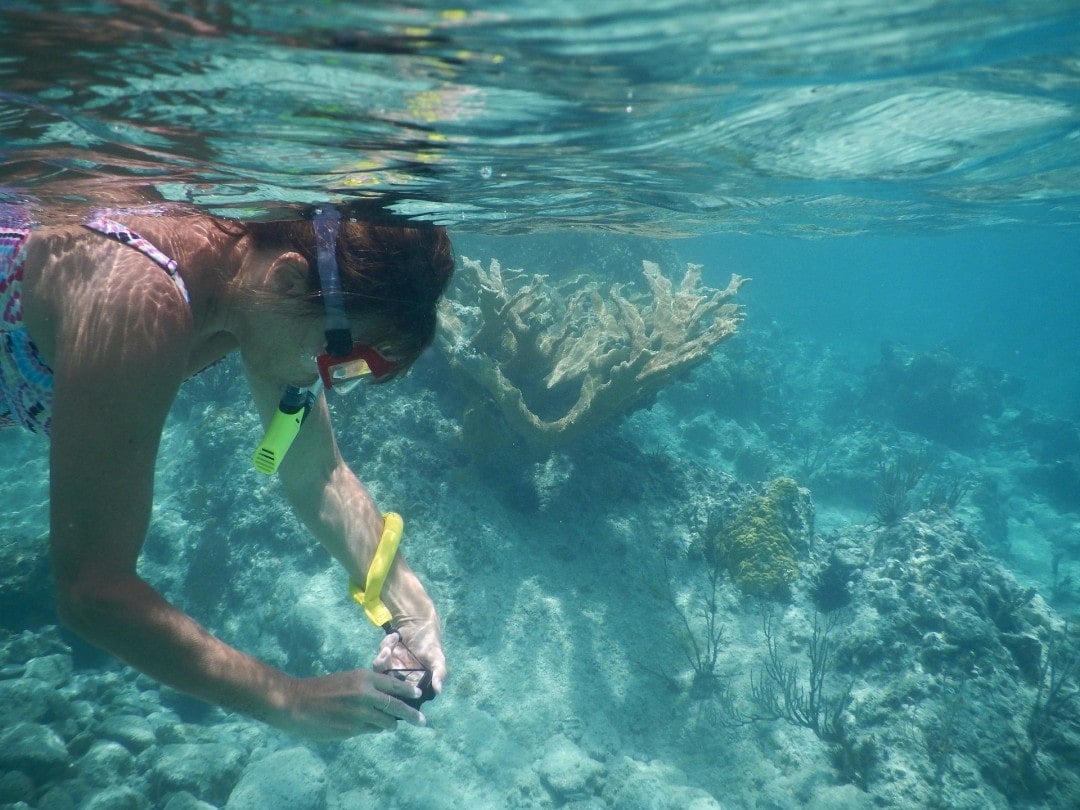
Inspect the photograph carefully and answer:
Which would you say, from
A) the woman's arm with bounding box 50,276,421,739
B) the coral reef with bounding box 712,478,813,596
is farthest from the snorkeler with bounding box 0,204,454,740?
the coral reef with bounding box 712,478,813,596

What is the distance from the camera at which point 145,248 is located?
1.92 m

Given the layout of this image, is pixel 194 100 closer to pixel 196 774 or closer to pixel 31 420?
pixel 31 420

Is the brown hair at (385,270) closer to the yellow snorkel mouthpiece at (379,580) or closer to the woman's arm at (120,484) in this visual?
the woman's arm at (120,484)

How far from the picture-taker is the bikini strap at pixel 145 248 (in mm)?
1892

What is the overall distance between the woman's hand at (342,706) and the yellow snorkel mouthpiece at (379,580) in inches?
14.9

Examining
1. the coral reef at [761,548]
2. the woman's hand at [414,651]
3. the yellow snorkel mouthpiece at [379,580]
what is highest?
the yellow snorkel mouthpiece at [379,580]

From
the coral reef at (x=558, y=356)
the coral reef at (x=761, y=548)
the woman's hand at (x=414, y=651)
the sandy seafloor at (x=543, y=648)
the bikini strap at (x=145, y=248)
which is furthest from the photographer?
the coral reef at (x=761, y=548)

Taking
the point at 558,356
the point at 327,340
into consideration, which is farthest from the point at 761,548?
the point at 327,340

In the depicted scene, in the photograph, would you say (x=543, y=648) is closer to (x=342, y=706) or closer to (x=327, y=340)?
(x=342, y=706)

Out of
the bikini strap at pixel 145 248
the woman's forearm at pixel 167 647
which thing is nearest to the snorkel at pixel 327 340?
the bikini strap at pixel 145 248

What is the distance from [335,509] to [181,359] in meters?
1.39

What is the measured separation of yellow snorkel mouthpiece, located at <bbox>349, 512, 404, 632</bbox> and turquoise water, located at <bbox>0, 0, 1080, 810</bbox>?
230cm

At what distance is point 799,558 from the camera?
9.28 m

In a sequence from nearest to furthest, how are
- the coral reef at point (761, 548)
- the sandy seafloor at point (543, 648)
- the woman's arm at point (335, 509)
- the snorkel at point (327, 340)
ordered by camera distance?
the snorkel at point (327, 340)
the woman's arm at point (335, 509)
the sandy seafloor at point (543, 648)
the coral reef at point (761, 548)
